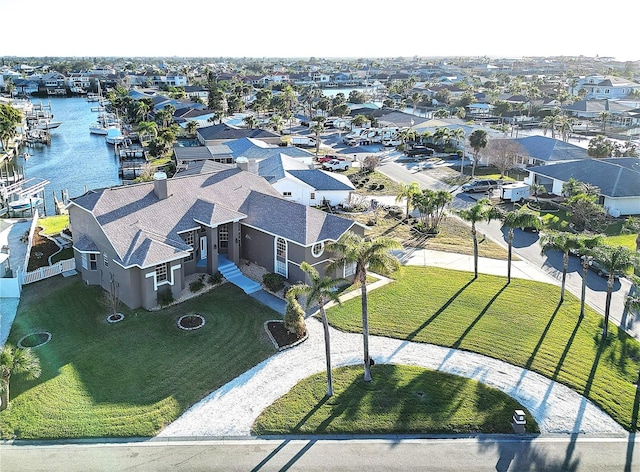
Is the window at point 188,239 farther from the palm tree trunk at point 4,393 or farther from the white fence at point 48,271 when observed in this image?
the palm tree trunk at point 4,393

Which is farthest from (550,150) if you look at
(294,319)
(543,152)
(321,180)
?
(294,319)

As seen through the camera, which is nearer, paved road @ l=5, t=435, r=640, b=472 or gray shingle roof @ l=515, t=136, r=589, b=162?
paved road @ l=5, t=435, r=640, b=472

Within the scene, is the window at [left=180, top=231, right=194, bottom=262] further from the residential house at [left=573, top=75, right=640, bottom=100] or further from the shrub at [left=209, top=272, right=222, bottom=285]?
the residential house at [left=573, top=75, right=640, bottom=100]

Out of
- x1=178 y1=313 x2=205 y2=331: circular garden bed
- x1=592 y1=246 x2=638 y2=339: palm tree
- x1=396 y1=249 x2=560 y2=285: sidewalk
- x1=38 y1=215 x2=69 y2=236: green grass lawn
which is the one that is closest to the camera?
x1=592 y1=246 x2=638 y2=339: palm tree

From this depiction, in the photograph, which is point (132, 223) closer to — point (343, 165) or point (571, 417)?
point (571, 417)

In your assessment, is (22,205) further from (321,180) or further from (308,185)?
(321,180)

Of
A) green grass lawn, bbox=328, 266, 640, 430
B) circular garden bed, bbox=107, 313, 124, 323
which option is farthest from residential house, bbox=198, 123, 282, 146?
circular garden bed, bbox=107, 313, 124, 323

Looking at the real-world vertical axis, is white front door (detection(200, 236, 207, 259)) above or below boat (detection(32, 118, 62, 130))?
below

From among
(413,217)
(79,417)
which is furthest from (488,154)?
(79,417)
